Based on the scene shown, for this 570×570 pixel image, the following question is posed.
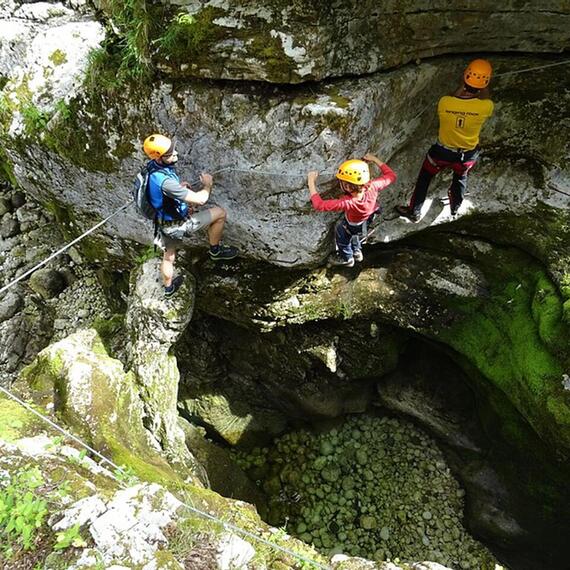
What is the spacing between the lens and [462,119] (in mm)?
5223

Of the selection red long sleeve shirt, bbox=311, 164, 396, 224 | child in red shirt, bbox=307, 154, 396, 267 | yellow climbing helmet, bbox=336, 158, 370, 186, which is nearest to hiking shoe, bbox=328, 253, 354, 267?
child in red shirt, bbox=307, 154, 396, 267

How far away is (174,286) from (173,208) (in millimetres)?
1623

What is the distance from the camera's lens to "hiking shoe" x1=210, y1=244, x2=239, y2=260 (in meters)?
6.45

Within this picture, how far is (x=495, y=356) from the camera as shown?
738 centimetres

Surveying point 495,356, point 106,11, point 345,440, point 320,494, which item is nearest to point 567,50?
point 495,356

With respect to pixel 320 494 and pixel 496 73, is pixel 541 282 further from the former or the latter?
pixel 320 494

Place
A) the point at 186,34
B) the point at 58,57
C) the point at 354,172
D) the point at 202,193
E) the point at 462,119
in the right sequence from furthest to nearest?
the point at 58,57 < the point at 202,193 < the point at 462,119 < the point at 354,172 < the point at 186,34

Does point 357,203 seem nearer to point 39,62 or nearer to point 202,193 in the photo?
point 202,193

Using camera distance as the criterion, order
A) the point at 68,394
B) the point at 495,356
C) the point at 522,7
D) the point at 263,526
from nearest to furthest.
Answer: the point at 263,526 < the point at 522,7 < the point at 68,394 < the point at 495,356

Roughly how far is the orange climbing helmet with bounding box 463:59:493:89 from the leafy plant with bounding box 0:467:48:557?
18.4 feet

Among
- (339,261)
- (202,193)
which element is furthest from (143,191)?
(339,261)

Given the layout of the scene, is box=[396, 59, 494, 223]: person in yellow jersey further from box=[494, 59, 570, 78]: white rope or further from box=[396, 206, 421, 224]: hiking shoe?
box=[396, 206, 421, 224]: hiking shoe

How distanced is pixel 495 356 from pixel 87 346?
6.05m

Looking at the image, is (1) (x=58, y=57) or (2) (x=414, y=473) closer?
(1) (x=58, y=57)
